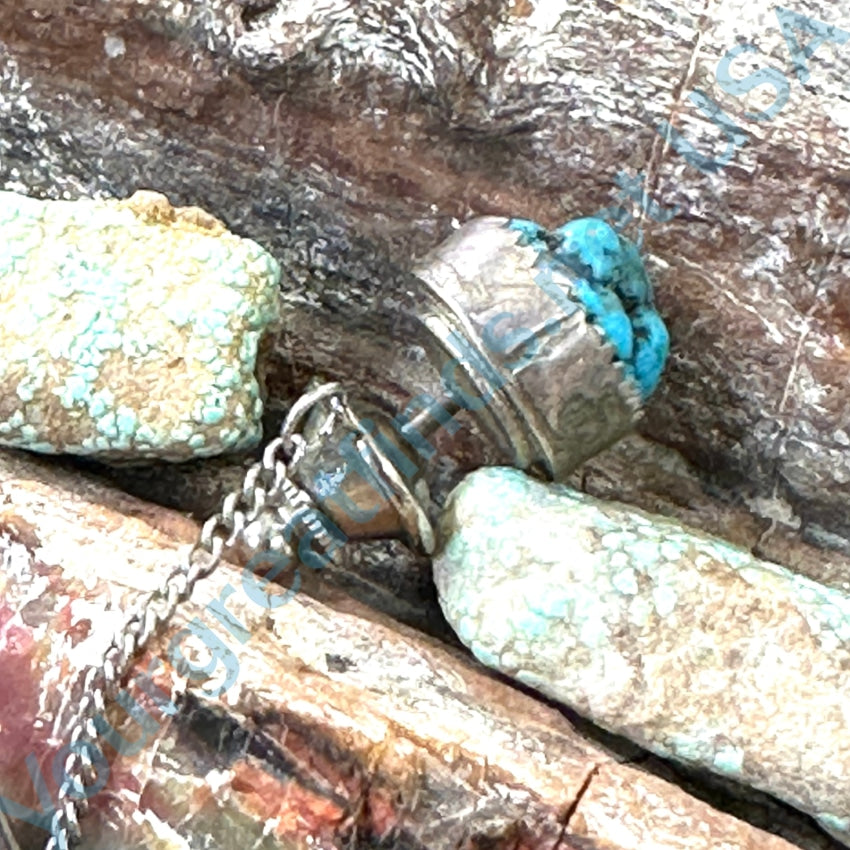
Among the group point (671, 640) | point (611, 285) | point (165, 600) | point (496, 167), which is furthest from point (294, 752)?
point (496, 167)

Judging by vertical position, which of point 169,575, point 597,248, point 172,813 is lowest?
point 172,813

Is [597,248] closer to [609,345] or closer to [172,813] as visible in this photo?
[609,345]

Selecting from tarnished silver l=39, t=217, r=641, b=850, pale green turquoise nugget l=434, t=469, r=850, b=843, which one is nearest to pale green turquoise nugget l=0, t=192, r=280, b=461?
tarnished silver l=39, t=217, r=641, b=850

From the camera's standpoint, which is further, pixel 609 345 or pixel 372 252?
pixel 372 252

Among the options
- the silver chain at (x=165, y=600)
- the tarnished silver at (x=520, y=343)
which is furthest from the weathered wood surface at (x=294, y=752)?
the tarnished silver at (x=520, y=343)

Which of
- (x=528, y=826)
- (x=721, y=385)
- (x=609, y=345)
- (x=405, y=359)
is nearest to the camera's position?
(x=528, y=826)

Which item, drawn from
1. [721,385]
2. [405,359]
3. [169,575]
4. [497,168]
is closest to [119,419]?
[169,575]

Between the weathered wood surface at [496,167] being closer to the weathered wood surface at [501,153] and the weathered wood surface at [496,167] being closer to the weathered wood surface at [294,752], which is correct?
the weathered wood surface at [501,153]

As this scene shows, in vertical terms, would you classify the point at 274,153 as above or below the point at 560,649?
above
